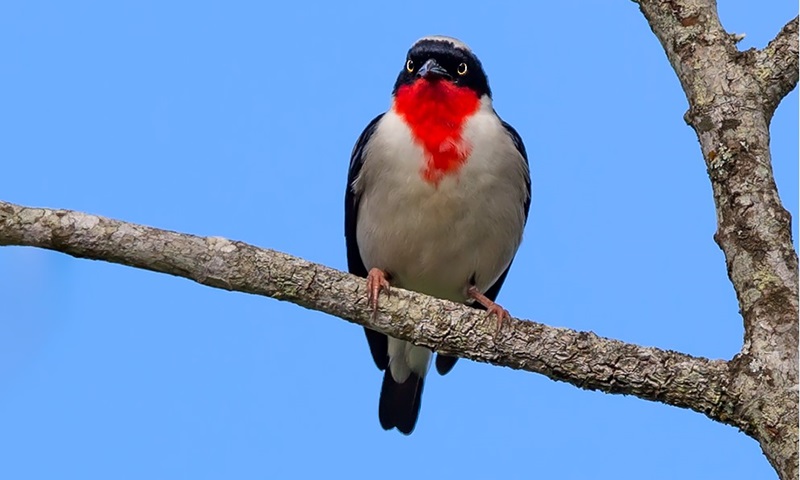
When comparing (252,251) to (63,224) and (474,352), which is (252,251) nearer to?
(63,224)

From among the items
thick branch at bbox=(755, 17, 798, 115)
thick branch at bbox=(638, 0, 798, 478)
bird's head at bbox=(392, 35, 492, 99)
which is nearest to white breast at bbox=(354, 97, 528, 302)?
bird's head at bbox=(392, 35, 492, 99)

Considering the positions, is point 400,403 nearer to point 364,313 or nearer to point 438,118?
point 438,118

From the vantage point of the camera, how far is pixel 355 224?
19.0 ft

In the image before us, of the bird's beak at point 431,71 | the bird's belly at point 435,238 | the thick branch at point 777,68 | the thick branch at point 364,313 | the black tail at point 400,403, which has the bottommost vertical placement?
the thick branch at point 364,313

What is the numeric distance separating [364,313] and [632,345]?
96 centimetres

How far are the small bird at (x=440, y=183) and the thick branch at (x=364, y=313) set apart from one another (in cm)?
140

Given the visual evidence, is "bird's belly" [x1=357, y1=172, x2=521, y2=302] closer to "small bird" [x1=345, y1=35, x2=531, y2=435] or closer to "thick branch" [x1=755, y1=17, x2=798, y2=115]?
"small bird" [x1=345, y1=35, x2=531, y2=435]

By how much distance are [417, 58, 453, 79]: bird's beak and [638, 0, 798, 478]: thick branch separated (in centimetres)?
125

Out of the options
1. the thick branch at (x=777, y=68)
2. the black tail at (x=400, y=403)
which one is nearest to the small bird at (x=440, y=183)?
the black tail at (x=400, y=403)

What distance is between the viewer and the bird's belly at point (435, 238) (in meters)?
Answer: 5.25

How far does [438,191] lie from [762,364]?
2.12m

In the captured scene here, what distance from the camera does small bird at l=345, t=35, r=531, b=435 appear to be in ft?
17.2

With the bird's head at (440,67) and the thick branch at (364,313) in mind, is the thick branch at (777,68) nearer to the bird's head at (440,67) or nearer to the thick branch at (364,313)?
the thick branch at (364,313)

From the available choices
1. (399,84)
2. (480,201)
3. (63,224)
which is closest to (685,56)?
(480,201)
